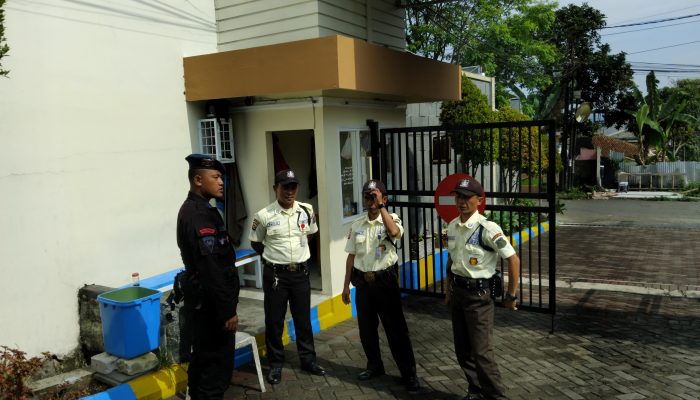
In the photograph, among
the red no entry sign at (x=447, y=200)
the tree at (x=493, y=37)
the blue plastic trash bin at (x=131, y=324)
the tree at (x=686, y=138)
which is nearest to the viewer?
the blue plastic trash bin at (x=131, y=324)

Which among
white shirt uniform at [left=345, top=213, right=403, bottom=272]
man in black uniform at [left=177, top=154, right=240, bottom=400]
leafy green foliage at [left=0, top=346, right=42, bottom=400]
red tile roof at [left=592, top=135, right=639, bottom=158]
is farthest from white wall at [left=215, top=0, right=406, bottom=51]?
red tile roof at [left=592, top=135, right=639, bottom=158]

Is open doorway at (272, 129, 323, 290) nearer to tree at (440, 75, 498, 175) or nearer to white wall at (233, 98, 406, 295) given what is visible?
white wall at (233, 98, 406, 295)

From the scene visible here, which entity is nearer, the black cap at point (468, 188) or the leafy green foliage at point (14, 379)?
the leafy green foliage at point (14, 379)

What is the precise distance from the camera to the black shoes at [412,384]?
4391 mm

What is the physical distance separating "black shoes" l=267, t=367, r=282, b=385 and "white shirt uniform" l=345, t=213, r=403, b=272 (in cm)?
119

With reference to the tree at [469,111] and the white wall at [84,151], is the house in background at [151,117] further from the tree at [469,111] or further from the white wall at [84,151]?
the tree at [469,111]

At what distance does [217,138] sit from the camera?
21.1 ft

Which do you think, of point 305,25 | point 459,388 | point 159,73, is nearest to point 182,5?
point 159,73

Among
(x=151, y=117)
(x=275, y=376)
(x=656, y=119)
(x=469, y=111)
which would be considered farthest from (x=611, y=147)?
(x=275, y=376)

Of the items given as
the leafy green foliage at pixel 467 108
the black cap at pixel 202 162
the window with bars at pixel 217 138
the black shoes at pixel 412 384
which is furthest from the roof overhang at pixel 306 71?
the leafy green foliage at pixel 467 108

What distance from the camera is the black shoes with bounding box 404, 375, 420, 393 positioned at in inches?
173

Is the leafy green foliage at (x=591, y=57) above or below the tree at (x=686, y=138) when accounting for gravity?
above

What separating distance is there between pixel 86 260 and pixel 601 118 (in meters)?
34.1

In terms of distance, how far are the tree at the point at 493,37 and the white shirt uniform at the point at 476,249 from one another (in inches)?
790
